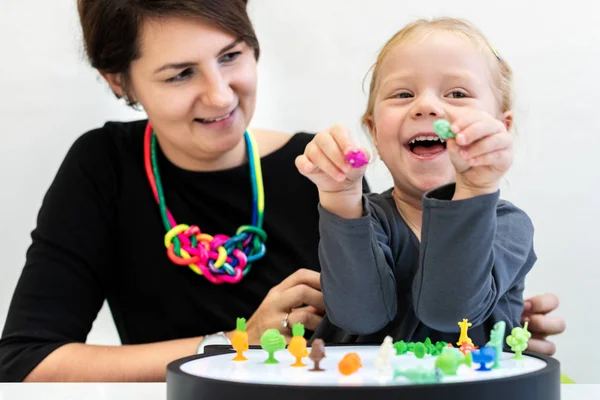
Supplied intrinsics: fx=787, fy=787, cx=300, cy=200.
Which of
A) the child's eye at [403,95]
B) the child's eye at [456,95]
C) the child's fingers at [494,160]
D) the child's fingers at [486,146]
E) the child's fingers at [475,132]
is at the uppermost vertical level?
the child's eye at [403,95]

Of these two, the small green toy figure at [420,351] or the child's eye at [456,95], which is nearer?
the small green toy figure at [420,351]

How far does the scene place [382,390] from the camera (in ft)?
→ 1.81

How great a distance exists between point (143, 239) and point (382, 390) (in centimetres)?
97

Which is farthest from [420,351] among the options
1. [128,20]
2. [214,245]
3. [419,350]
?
[128,20]

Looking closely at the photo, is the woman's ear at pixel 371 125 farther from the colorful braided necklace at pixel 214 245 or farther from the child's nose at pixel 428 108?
the colorful braided necklace at pixel 214 245

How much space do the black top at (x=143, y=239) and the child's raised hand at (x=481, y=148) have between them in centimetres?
72

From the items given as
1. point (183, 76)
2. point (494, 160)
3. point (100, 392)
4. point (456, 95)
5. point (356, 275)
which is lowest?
point (100, 392)

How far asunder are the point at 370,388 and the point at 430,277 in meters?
0.26

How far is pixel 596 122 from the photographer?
6.32 ft

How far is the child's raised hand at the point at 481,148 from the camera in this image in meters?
0.73

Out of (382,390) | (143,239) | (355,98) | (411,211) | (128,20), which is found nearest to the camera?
(382,390)

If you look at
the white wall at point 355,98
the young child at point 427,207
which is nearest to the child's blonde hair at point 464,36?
the young child at point 427,207

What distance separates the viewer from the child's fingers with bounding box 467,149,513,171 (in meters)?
0.74

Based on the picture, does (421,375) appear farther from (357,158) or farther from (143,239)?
(143,239)
